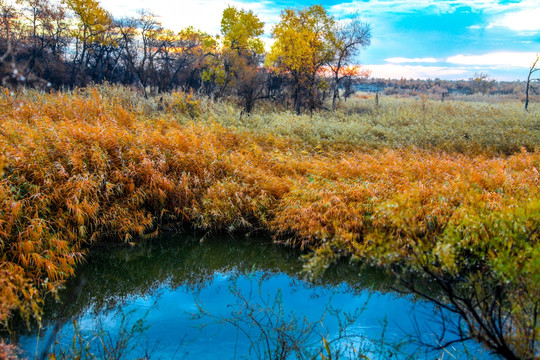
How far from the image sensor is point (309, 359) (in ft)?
12.9

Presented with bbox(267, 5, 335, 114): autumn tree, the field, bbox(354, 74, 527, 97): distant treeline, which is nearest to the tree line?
bbox(267, 5, 335, 114): autumn tree

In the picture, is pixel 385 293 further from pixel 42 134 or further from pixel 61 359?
pixel 42 134

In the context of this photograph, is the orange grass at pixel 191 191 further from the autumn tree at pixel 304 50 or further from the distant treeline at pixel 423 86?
the distant treeline at pixel 423 86

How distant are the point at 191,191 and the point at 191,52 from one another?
2235 cm

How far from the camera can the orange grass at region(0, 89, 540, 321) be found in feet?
19.0

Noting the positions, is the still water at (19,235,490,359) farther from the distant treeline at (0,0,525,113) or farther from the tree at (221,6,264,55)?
the tree at (221,6,264,55)

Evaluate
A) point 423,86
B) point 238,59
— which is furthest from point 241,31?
point 423,86

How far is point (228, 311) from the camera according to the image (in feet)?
16.4

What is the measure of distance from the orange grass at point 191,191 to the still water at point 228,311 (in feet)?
1.64

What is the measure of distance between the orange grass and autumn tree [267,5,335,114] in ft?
40.2

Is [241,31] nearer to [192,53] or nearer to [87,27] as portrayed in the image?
[192,53]

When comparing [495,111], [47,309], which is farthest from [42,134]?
[495,111]

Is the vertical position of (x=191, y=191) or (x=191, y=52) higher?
(x=191, y=52)

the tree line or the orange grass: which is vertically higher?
the tree line
